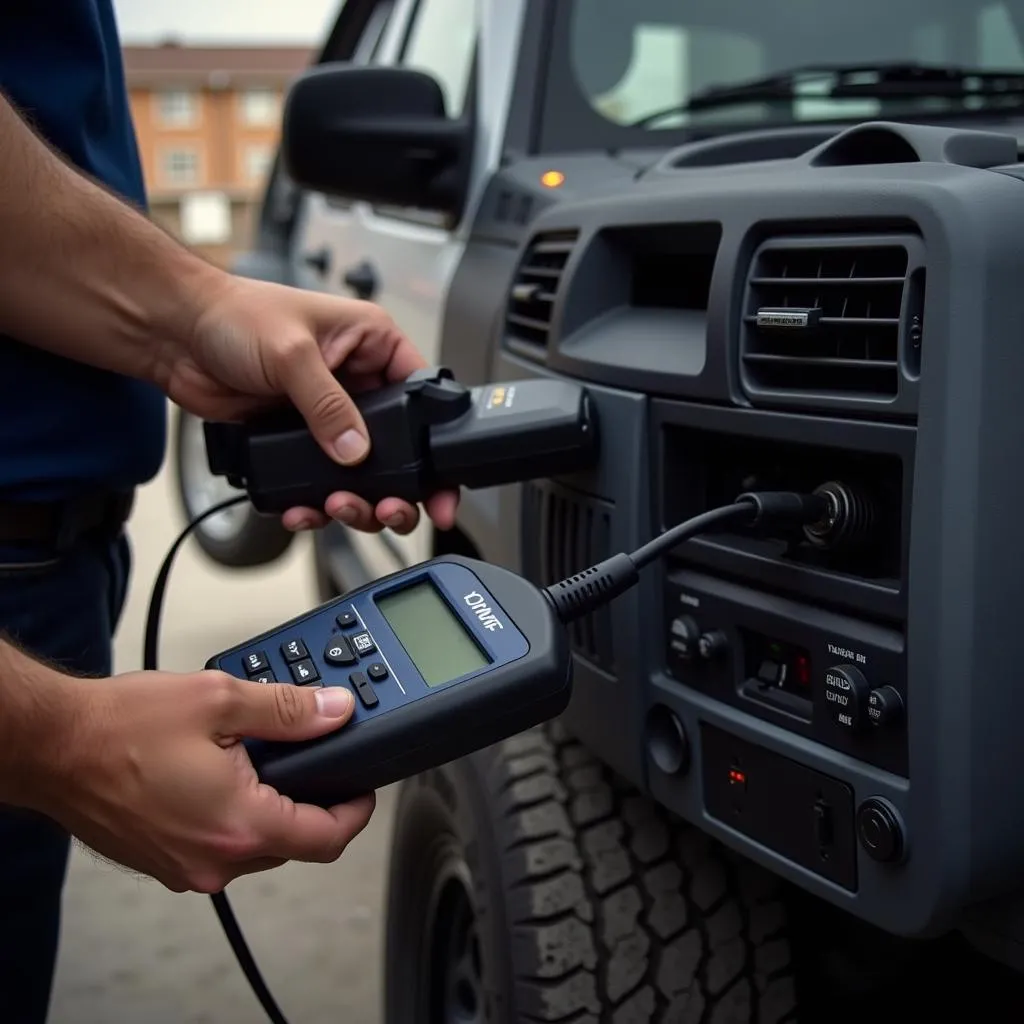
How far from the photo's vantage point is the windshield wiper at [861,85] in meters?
1.61

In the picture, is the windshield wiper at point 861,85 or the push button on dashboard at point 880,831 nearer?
the push button on dashboard at point 880,831

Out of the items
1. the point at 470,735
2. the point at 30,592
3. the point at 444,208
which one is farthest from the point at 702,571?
the point at 444,208

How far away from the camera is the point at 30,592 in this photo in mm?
1319

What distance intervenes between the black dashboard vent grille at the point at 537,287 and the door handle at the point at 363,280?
1066mm

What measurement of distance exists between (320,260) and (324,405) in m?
2.00

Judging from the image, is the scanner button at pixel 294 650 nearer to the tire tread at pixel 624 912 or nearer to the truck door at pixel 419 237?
the tire tread at pixel 624 912

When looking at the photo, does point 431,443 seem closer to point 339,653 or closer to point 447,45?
point 339,653

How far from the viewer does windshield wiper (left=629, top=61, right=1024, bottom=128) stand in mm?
1613

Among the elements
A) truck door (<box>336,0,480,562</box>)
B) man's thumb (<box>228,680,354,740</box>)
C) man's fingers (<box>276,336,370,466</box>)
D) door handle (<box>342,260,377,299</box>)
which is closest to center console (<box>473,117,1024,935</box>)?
man's fingers (<box>276,336,370,466</box>)

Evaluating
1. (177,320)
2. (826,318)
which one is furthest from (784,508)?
(177,320)

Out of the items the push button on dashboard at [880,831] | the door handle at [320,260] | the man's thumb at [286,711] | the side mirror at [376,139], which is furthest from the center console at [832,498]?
the door handle at [320,260]

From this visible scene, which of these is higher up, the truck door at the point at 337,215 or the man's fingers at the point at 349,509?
the truck door at the point at 337,215

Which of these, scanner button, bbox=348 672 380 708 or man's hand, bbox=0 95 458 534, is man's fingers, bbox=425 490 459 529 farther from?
scanner button, bbox=348 672 380 708

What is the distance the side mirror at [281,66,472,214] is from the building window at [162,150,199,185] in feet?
112
